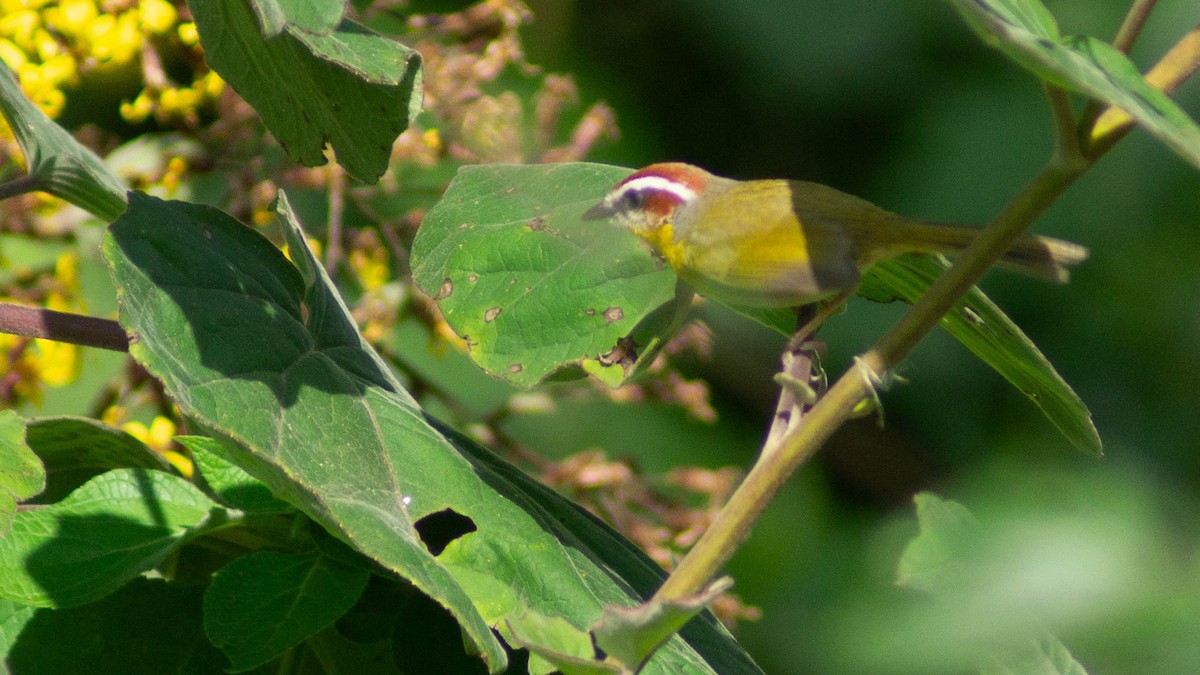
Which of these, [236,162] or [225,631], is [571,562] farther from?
[236,162]

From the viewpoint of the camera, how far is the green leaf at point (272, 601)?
0.98m

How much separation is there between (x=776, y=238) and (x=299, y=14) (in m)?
0.72

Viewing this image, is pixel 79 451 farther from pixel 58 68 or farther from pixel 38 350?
pixel 58 68

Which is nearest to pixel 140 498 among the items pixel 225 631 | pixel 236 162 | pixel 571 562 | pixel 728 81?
pixel 225 631

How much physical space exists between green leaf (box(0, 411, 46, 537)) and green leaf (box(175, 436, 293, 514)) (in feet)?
0.39

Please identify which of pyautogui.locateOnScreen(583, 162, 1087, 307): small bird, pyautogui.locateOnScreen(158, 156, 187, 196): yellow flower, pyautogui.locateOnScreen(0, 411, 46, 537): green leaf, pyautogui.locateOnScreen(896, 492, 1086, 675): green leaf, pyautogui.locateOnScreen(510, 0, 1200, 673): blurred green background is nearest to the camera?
pyautogui.locateOnScreen(896, 492, 1086, 675): green leaf

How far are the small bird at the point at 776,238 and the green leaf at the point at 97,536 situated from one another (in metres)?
0.53

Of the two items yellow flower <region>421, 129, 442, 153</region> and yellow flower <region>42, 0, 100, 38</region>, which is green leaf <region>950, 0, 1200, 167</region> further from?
yellow flower <region>42, 0, 100, 38</region>

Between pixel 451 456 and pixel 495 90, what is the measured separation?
187cm

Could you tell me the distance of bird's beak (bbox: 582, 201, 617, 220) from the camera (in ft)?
4.39

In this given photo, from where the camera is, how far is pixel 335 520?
2.65 feet

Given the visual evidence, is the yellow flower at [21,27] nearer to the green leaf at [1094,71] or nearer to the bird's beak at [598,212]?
the bird's beak at [598,212]

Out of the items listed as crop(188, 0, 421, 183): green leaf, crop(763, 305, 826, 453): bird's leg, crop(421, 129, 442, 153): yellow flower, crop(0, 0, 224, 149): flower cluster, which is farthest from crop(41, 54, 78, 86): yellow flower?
crop(763, 305, 826, 453): bird's leg

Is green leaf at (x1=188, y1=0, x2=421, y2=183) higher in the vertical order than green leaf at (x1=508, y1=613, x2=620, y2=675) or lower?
higher
